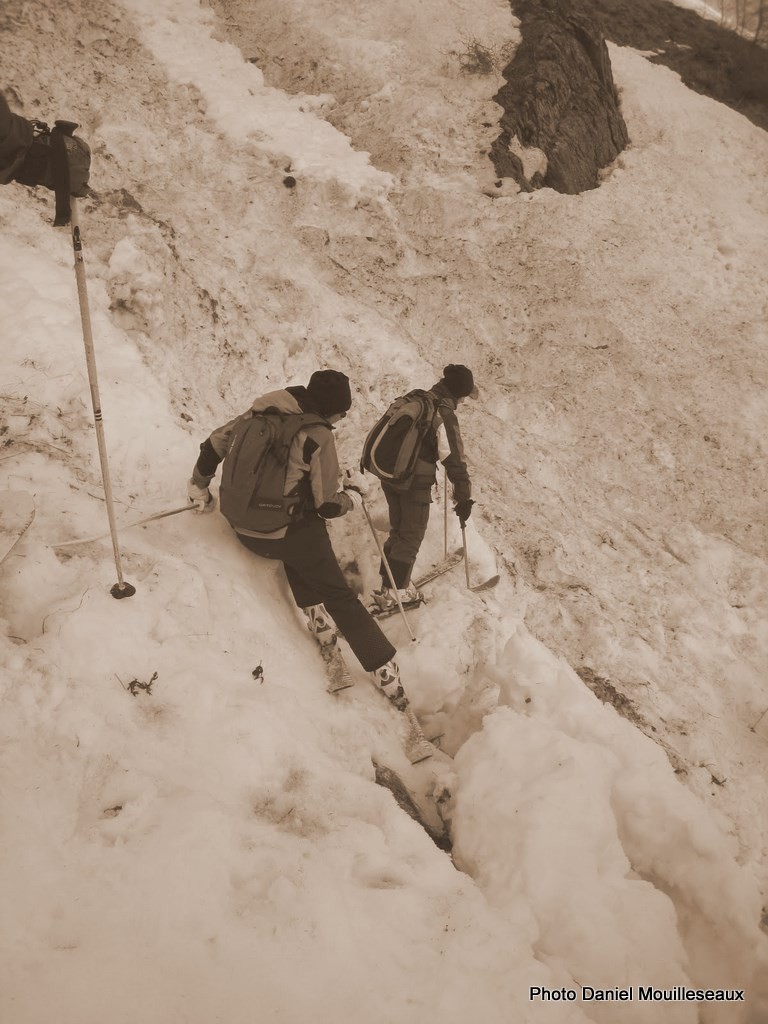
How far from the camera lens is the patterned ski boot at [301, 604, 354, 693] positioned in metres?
5.21

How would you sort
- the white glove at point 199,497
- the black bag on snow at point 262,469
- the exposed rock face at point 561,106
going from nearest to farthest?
1. the black bag on snow at point 262,469
2. the white glove at point 199,497
3. the exposed rock face at point 561,106

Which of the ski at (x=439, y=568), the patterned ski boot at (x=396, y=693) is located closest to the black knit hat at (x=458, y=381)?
the ski at (x=439, y=568)

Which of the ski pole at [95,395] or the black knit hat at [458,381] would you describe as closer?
the ski pole at [95,395]

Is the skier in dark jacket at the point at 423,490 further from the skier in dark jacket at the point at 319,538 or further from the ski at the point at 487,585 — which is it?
the skier in dark jacket at the point at 319,538

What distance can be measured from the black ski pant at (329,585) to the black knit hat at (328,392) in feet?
3.13

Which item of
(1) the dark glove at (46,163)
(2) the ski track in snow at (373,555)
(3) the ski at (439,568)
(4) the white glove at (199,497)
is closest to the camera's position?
(2) the ski track in snow at (373,555)

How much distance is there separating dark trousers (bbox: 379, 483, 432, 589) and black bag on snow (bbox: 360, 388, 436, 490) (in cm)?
21

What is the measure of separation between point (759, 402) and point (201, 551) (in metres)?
8.99

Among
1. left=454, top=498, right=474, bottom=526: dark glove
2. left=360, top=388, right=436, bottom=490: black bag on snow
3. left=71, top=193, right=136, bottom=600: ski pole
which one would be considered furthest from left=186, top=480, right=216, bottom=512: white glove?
left=454, top=498, right=474, bottom=526: dark glove

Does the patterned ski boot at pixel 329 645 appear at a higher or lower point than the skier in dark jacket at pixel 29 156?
lower

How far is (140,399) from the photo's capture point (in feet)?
23.0

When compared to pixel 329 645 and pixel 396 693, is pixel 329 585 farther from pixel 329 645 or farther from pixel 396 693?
pixel 396 693

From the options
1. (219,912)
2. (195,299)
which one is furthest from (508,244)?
(219,912)

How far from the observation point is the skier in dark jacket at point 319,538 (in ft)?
16.5
